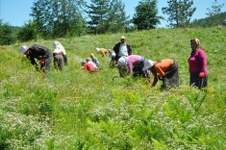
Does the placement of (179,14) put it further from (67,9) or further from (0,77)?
(0,77)

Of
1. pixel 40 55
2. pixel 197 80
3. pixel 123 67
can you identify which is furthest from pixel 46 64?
pixel 197 80

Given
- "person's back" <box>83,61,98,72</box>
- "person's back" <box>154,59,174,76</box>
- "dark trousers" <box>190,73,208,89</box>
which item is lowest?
"person's back" <box>83,61,98,72</box>

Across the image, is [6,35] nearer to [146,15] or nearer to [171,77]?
[146,15]

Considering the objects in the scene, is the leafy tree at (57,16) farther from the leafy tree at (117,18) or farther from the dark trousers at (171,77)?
the dark trousers at (171,77)

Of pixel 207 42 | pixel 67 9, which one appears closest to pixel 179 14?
pixel 67 9

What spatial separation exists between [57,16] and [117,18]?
14.5m

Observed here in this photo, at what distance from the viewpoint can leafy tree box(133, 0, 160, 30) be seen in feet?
258

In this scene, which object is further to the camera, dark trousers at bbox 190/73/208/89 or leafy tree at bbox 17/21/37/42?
leafy tree at bbox 17/21/37/42

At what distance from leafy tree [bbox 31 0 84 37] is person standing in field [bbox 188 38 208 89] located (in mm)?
77722

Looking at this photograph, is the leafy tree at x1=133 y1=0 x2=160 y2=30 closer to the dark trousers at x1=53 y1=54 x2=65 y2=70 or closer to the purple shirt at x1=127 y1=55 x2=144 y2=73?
the dark trousers at x1=53 y1=54 x2=65 y2=70

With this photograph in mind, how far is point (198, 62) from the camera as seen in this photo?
13.9m

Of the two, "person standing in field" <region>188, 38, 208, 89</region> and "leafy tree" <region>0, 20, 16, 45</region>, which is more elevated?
"person standing in field" <region>188, 38, 208, 89</region>

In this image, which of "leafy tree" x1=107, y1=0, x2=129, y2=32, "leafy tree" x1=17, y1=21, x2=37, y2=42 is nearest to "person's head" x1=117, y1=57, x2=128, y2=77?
"leafy tree" x1=17, y1=21, x2=37, y2=42

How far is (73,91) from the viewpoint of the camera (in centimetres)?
1133
